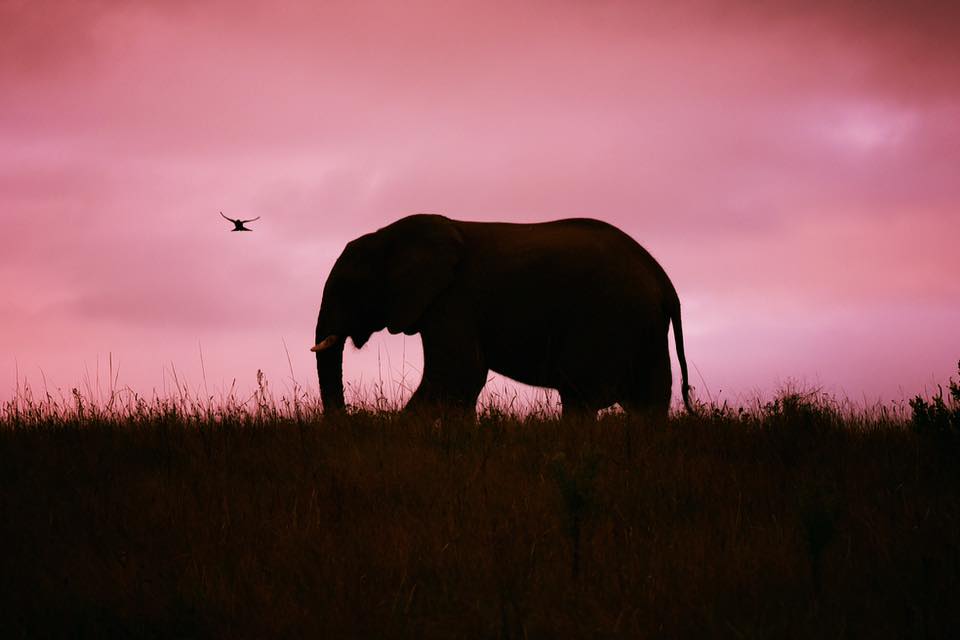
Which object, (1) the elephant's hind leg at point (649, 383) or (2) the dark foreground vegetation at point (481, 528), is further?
(1) the elephant's hind leg at point (649, 383)

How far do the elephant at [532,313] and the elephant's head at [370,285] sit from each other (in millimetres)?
18

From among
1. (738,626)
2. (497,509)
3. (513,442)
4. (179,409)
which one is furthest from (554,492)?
(179,409)

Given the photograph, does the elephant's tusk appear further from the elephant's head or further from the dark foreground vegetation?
the dark foreground vegetation

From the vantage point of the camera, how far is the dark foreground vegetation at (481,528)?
4.46 meters

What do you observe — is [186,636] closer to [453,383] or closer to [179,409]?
[179,409]

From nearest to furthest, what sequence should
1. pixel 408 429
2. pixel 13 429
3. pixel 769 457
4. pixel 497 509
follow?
pixel 497 509 < pixel 769 457 < pixel 408 429 < pixel 13 429

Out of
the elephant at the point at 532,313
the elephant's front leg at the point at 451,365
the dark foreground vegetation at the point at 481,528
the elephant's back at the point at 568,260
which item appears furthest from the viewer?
the elephant's back at the point at 568,260

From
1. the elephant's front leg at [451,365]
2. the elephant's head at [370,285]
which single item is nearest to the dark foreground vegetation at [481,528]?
the elephant's front leg at [451,365]

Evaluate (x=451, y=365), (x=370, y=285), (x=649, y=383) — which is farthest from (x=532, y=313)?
(x=370, y=285)

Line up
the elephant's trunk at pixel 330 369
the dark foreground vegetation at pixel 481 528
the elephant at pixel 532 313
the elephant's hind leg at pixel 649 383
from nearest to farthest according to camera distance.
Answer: the dark foreground vegetation at pixel 481 528
the elephant at pixel 532 313
the elephant's hind leg at pixel 649 383
the elephant's trunk at pixel 330 369

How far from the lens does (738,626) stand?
167 inches

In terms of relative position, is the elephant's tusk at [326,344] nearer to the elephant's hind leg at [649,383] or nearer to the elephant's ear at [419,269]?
the elephant's ear at [419,269]

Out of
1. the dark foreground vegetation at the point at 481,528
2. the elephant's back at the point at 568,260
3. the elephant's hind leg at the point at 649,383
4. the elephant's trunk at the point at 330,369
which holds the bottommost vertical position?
the dark foreground vegetation at the point at 481,528

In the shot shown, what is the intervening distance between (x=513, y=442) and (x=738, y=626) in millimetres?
3267
